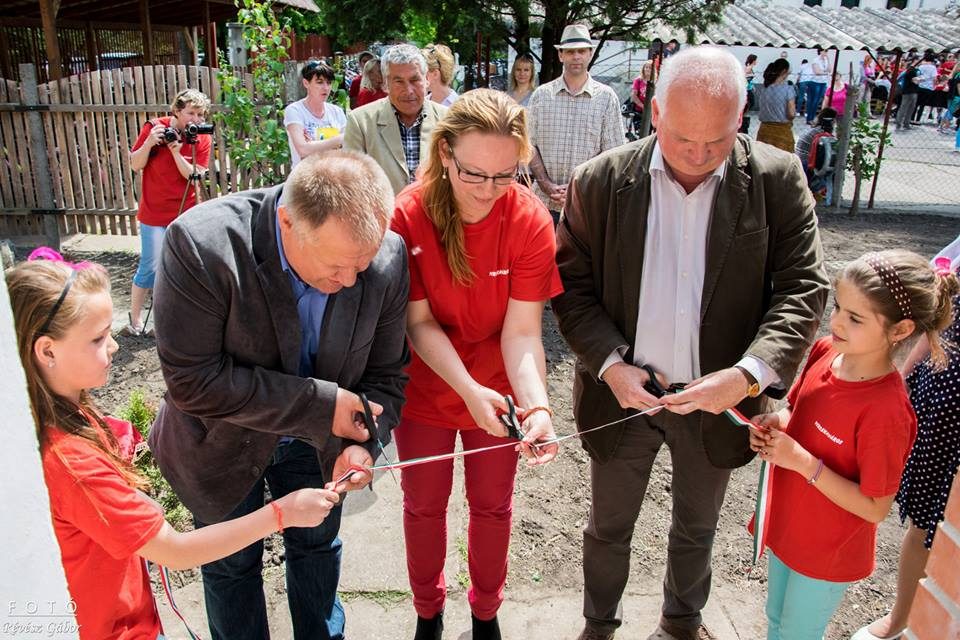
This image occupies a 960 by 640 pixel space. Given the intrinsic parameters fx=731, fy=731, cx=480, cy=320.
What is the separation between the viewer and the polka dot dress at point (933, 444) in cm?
249

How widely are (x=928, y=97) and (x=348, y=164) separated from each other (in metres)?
25.9

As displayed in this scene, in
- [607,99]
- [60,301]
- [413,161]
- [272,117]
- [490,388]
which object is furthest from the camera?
[272,117]

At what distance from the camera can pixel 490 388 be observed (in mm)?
2604

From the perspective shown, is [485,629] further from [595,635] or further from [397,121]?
[397,121]

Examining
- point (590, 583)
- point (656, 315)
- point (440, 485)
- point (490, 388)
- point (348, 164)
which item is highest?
point (348, 164)

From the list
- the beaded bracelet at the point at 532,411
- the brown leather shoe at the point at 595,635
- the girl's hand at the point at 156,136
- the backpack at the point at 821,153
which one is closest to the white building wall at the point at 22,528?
the beaded bracelet at the point at 532,411

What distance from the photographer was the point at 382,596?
3.21 metres

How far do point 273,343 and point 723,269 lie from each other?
143 centimetres

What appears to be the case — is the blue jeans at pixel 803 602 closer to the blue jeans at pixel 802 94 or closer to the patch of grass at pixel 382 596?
the patch of grass at pixel 382 596

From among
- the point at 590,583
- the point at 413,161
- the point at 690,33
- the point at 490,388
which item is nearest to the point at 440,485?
the point at 490,388

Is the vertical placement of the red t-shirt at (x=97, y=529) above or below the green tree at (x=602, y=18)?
below

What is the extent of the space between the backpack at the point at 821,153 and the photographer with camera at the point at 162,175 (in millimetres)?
9002

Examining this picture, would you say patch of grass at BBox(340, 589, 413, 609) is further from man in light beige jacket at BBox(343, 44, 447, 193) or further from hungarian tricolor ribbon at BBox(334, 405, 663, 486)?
man in light beige jacket at BBox(343, 44, 447, 193)

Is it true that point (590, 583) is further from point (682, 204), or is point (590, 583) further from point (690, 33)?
point (690, 33)
